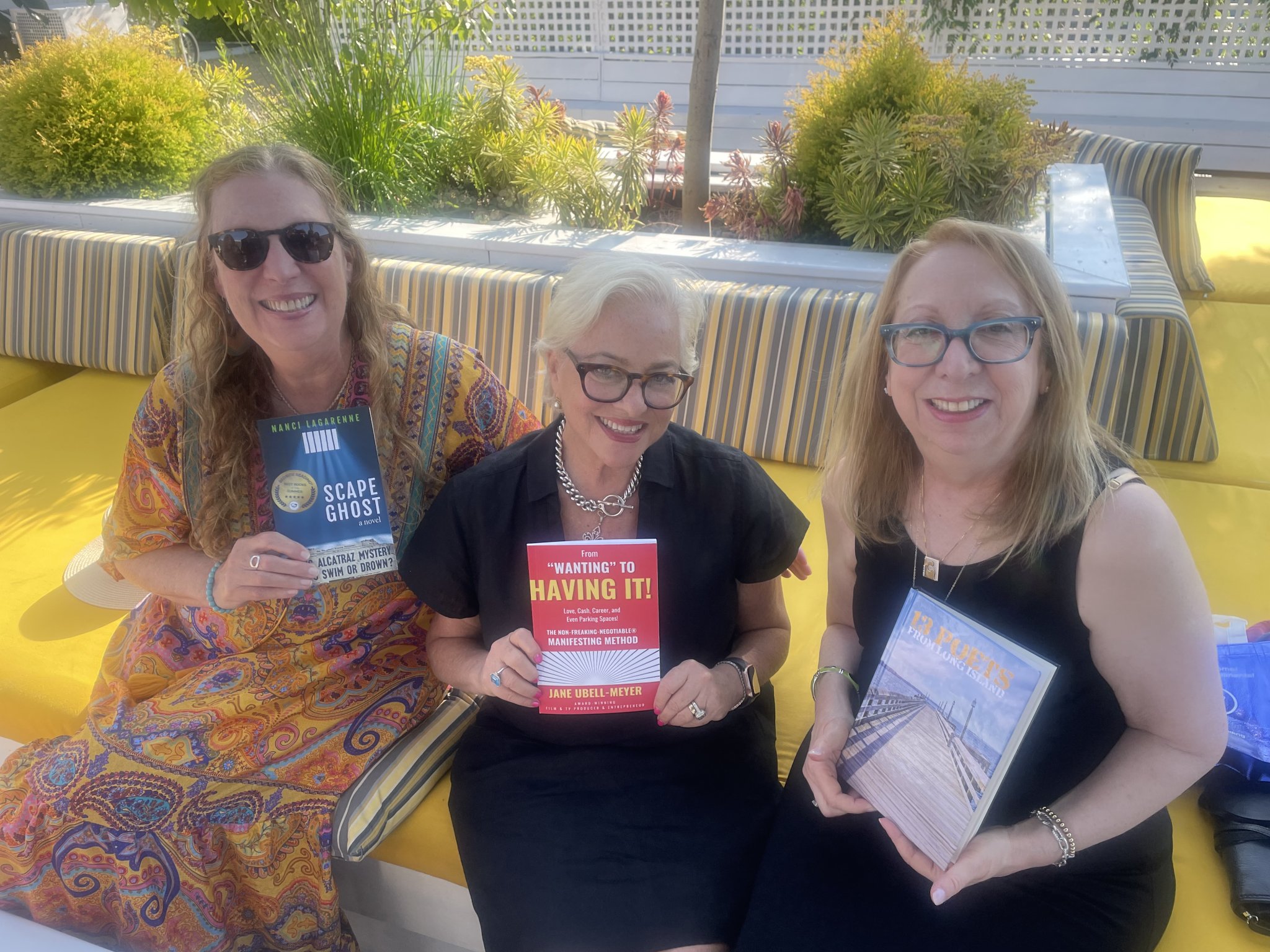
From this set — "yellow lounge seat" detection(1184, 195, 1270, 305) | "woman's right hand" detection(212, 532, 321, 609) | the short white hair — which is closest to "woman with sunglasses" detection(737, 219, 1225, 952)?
the short white hair

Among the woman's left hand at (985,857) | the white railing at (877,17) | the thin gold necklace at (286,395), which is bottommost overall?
the woman's left hand at (985,857)

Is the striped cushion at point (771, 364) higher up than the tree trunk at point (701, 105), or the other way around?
the tree trunk at point (701, 105)

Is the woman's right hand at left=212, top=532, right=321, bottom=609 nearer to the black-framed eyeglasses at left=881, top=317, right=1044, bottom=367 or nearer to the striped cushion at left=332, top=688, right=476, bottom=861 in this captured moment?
the striped cushion at left=332, top=688, right=476, bottom=861

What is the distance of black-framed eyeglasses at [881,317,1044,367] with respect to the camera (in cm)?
136

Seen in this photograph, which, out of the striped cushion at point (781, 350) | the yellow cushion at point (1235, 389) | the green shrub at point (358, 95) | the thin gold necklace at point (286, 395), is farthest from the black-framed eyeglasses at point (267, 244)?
the yellow cushion at point (1235, 389)

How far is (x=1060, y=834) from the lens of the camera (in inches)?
55.0

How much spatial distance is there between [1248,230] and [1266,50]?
5268 millimetres

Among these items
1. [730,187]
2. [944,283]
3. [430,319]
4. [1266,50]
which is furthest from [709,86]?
[1266,50]

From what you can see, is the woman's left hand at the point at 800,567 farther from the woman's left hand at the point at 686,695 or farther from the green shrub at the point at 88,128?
the green shrub at the point at 88,128

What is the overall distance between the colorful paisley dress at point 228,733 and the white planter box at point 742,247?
1.31 metres

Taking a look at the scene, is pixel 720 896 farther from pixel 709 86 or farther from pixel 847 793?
pixel 709 86

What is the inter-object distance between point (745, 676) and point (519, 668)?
0.47 m

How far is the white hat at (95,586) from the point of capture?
2734mm

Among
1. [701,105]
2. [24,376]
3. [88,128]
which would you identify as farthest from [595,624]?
[88,128]
